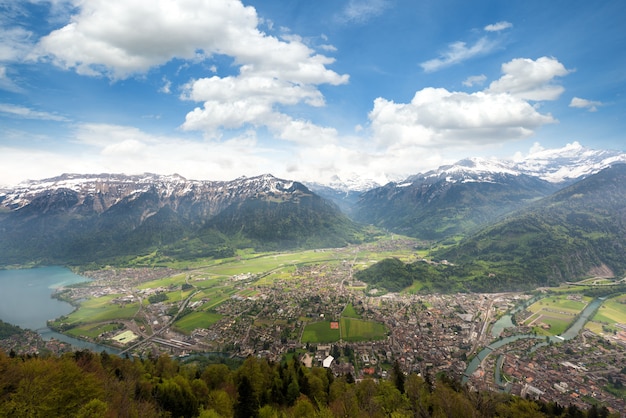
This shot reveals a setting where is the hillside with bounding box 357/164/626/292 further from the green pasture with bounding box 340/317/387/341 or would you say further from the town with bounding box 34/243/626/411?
the green pasture with bounding box 340/317/387/341

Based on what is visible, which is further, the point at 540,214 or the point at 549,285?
the point at 540,214

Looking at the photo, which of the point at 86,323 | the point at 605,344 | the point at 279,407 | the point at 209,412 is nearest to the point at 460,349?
the point at 605,344

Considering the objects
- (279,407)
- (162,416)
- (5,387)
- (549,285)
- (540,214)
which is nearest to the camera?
(5,387)

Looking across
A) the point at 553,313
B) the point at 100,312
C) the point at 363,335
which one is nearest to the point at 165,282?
the point at 100,312

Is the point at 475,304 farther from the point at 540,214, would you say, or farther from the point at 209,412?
the point at 540,214

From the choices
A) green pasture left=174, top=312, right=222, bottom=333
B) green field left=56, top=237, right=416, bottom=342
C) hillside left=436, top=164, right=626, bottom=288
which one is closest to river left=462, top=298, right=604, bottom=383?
green field left=56, top=237, right=416, bottom=342

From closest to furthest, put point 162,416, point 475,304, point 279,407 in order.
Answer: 1. point 162,416
2. point 279,407
3. point 475,304

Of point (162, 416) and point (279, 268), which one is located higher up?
point (162, 416)
